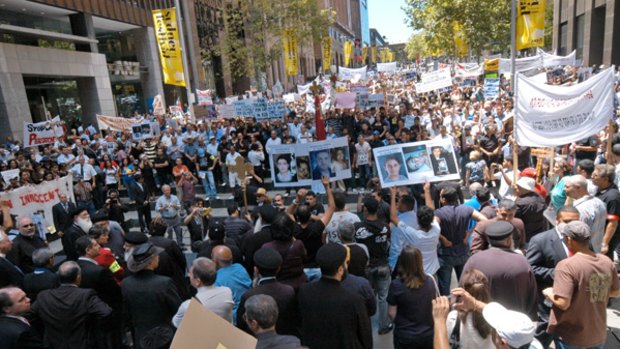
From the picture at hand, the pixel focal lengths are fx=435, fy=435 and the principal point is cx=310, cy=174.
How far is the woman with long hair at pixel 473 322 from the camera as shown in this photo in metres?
2.69

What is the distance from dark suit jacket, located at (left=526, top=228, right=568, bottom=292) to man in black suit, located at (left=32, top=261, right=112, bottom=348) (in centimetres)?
389

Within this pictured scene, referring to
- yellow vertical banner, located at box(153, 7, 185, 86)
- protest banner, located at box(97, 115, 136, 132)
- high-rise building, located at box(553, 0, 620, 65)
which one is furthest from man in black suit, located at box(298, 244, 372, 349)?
high-rise building, located at box(553, 0, 620, 65)

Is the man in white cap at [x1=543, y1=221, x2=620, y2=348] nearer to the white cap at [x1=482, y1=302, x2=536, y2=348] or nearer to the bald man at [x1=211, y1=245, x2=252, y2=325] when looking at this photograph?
the white cap at [x1=482, y1=302, x2=536, y2=348]

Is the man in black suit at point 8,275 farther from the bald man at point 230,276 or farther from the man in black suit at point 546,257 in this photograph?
the man in black suit at point 546,257

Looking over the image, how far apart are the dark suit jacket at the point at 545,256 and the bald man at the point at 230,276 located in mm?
2669

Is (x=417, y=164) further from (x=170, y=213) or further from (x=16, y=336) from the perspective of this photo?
(x=16, y=336)

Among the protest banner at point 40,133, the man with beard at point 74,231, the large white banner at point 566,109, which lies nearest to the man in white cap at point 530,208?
the large white banner at point 566,109

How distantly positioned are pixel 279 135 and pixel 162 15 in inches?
342

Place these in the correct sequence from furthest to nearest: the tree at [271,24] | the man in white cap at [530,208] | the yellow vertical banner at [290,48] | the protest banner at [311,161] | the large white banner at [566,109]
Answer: the tree at [271,24]
the yellow vertical banner at [290,48]
the protest banner at [311,161]
the large white banner at [566,109]
the man in white cap at [530,208]

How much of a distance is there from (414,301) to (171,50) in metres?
16.8

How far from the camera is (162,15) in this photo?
18.2 metres

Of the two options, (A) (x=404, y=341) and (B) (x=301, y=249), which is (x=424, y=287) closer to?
(A) (x=404, y=341)

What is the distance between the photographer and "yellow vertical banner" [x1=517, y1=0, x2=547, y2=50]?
17.4 m

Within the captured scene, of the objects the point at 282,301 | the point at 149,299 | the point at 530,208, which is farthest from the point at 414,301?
the point at 530,208
